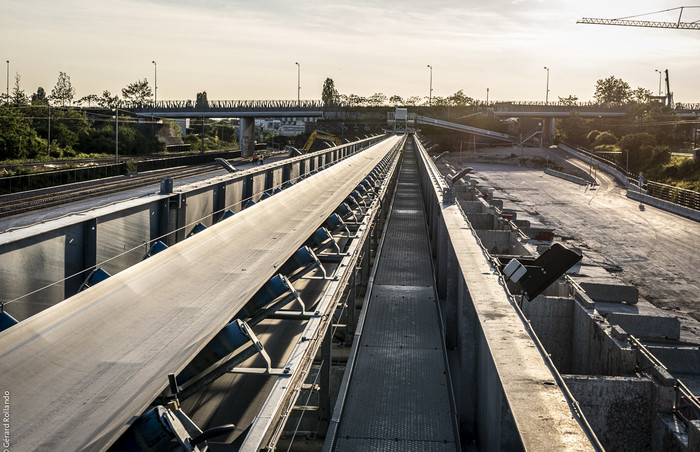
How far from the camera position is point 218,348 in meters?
6.04

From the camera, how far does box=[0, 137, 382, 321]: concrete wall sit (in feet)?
20.9

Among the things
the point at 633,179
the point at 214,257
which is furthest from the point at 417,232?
the point at 633,179

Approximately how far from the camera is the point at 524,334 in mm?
Answer: 7031

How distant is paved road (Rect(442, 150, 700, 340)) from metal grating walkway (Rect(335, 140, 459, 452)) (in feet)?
36.3

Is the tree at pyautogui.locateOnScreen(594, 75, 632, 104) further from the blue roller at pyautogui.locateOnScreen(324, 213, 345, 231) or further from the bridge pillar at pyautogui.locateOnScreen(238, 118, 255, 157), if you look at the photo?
the blue roller at pyautogui.locateOnScreen(324, 213, 345, 231)

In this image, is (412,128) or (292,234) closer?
(292,234)

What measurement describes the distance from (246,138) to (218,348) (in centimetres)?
10281

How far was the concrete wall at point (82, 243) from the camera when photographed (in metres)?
6.37

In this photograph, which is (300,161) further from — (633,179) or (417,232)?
(633,179)

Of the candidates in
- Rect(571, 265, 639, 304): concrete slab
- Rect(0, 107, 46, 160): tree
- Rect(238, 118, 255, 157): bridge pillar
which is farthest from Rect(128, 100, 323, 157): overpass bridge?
Rect(571, 265, 639, 304): concrete slab

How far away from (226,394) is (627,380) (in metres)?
7.18

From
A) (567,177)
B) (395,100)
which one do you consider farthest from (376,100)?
(567,177)

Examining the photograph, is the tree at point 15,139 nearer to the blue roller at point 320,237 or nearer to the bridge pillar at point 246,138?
the bridge pillar at point 246,138

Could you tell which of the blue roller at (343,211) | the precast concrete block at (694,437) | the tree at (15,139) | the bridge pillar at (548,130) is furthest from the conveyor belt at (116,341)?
the bridge pillar at (548,130)
